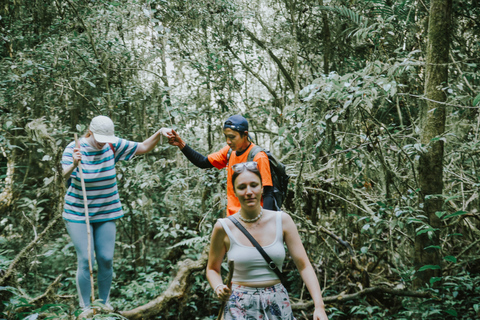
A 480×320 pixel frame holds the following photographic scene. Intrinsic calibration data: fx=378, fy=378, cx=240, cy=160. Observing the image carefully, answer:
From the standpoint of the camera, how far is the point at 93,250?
3.53 metres

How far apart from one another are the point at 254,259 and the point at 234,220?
0.24 metres

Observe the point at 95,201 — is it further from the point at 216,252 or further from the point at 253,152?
the point at 216,252

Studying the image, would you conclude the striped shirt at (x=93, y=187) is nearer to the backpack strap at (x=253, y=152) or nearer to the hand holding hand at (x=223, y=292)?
the backpack strap at (x=253, y=152)

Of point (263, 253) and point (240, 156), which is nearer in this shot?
point (263, 253)

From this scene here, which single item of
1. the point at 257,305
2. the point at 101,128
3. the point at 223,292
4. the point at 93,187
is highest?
the point at 101,128

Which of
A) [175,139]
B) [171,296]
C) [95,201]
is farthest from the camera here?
[171,296]

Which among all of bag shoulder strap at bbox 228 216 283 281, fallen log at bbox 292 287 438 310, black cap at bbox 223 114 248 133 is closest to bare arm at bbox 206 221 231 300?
bag shoulder strap at bbox 228 216 283 281

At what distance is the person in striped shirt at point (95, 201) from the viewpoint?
334 centimetres

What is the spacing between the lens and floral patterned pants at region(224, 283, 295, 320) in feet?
6.27

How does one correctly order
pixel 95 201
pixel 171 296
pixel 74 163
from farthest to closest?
1. pixel 171 296
2. pixel 95 201
3. pixel 74 163

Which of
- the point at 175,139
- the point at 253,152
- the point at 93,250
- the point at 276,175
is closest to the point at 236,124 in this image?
the point at 253,152

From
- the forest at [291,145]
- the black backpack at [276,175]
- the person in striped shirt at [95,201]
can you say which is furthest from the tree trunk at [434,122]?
the person in striped shirt at [95,201]

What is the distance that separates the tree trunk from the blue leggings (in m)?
2.94

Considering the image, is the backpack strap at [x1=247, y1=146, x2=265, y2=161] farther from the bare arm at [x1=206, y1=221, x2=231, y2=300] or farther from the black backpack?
the bare arm at [x1=206, y1=221, x2=231, y2=300]
